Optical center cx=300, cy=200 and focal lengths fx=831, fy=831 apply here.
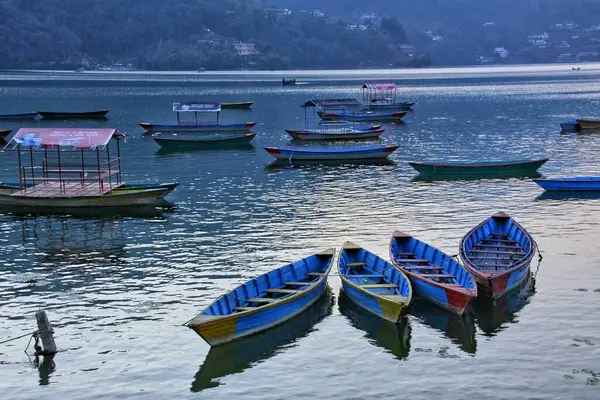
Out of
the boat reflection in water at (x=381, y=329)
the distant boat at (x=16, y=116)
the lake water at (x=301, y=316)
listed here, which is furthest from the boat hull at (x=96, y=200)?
the distant boat at (x=16, y=116)

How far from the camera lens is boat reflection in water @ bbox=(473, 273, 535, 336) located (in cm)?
2869

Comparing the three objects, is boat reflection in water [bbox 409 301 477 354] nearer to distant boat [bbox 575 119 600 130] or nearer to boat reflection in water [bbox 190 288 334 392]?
boat reflection in water [bbox 190 288 334 392]

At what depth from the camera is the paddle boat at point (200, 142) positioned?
80.0 m

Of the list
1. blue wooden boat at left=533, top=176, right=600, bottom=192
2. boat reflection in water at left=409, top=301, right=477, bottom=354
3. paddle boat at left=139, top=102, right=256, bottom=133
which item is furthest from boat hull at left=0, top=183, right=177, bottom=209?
paddle boat at left=139, top=102, right=256, bottom=133

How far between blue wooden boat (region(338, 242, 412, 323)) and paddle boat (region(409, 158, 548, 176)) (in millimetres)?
26663

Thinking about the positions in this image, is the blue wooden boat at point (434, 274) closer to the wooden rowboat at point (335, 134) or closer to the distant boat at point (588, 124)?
the wooden rowboat at point (335, 134)

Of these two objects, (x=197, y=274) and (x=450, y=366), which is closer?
(x=450, y=366)

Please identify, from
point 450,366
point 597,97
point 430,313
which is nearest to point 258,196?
point 430,313

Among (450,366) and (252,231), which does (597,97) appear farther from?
(450,366)

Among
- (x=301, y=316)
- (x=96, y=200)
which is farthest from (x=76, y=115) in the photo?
(x=301, y=316)

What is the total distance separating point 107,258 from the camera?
37625mm

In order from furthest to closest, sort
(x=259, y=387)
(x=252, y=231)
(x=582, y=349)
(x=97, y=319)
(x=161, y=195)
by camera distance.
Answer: (x=161, y=195), (x=252, y=231), (x=97, y=319), (x=582, y=349), (x=259, y=387)

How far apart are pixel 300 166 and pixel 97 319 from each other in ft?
127

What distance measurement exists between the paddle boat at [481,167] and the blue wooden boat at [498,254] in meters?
20.8
